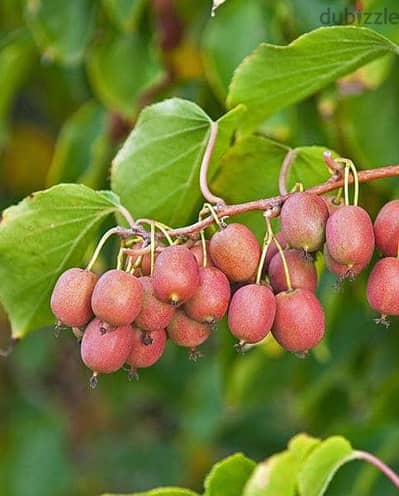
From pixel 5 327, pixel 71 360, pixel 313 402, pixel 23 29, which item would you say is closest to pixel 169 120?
pixel 23 29

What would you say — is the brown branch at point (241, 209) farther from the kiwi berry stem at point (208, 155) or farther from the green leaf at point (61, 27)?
the green leaf at point (61, 27)

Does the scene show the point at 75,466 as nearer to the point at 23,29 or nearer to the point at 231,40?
the point at 23,29

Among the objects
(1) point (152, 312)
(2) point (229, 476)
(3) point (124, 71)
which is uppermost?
(1) point (152, 312)

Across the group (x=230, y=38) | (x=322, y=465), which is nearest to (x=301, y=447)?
(x=322, y=465)

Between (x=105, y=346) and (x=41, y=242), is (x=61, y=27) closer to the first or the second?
(x=41, y=242)

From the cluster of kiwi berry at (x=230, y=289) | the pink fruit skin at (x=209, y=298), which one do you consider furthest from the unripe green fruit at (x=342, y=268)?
the pink fruit skin at (x=209, y=298)

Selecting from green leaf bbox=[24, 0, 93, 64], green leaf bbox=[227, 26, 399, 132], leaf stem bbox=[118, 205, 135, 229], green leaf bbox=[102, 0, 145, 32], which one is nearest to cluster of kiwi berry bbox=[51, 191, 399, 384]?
leaf stem bbox=[118, 205, 135, 229]
